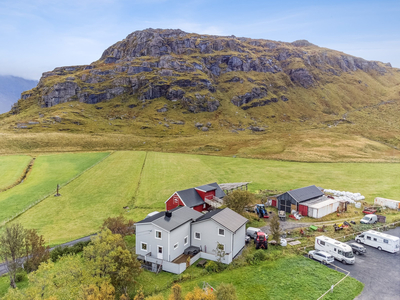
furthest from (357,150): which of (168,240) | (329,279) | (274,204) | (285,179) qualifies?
(168,240)

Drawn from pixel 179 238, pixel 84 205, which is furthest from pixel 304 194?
pixel 84 205

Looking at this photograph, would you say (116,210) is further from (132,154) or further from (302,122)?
(302,122)

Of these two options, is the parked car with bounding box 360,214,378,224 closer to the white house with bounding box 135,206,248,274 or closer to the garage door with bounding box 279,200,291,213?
the garage door with bounding box 279,200,291,213

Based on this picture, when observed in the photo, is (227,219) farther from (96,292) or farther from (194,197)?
(96,292)

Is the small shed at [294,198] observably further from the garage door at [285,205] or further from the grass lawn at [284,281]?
the grass lawn at [284,281]

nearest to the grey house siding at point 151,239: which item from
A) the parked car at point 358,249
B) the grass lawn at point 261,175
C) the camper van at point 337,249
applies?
the grass lawn at point 261,175

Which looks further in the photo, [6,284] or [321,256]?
[321,256]
